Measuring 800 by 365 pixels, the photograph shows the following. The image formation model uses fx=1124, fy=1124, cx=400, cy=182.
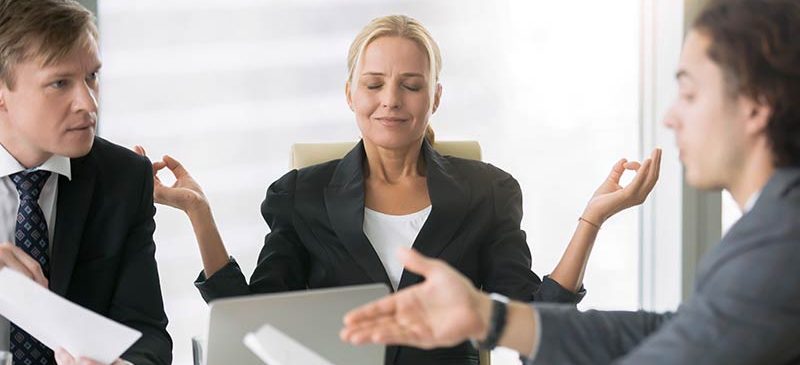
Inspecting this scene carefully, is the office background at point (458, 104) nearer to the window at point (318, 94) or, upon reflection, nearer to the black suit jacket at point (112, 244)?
the window at point (318, 94)

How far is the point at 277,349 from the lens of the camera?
1613 millimetres

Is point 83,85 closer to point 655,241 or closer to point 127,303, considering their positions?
point 127,303

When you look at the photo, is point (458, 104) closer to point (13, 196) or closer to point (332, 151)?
point (332, 151)

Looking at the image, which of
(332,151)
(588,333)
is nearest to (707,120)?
(588,333)

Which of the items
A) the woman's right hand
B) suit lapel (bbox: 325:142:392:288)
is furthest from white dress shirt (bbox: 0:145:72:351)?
suit lapel (bbox: 325:142:392:288)

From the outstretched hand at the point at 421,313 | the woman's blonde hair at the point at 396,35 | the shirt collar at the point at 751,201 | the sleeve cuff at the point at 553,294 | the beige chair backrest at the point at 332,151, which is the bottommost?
the sleeve cuff at the point at 553,294

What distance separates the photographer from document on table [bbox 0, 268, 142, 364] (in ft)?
5.98

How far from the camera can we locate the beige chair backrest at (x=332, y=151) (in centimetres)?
287

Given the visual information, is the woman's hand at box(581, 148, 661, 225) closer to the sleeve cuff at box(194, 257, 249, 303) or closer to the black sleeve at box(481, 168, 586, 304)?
the black sleeve at box(481, 168, 586, 304)

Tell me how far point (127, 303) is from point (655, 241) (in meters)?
2.31

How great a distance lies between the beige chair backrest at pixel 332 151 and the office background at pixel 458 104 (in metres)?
0.84

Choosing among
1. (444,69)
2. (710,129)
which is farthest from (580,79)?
(710,129)

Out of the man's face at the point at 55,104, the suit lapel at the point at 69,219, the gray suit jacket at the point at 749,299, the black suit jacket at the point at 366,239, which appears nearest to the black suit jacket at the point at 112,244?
the suit lapel at the point at 69,219

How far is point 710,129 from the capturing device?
5.23 ft
